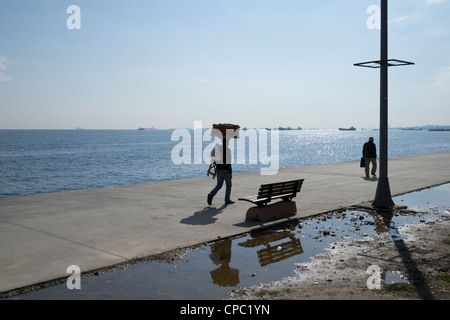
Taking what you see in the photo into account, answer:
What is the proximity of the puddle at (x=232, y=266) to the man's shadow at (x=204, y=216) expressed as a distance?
4.79 feet

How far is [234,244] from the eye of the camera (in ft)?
25.4

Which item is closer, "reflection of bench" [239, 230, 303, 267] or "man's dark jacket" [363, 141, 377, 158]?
"reflection of bench" [239, 230, 303, 267]

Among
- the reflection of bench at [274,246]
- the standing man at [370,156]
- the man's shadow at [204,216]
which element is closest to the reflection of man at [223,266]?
the reflection of bench at [274,246]

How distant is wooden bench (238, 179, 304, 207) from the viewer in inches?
380

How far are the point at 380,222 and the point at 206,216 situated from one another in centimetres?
412

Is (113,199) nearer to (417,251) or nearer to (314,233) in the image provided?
(314,233)

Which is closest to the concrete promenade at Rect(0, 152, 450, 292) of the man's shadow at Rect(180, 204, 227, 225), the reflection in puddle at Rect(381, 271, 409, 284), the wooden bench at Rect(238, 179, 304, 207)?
the man's shadow at Rect(180, 204, 227, 225)

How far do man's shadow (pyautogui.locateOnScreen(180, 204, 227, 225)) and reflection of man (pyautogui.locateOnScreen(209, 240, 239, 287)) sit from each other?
5.63ft

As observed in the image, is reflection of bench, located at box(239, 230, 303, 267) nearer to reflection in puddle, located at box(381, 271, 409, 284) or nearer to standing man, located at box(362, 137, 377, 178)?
reflection in puddle, located at box(381, 271, 409, 284)

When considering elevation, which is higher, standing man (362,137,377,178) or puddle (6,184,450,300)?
standing man (362,137,377,178)

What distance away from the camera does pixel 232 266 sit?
648 centimetres

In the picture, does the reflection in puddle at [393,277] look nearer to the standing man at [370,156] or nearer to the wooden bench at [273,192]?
the wooden bench at [273,192]
